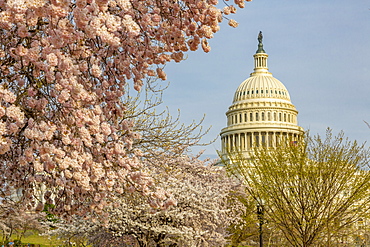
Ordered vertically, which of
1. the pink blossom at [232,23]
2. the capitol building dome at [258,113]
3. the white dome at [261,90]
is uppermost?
the white dome at [261,90]

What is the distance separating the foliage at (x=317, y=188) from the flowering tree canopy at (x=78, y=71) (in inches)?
695

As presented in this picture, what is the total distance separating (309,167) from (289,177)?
1047 millimetres

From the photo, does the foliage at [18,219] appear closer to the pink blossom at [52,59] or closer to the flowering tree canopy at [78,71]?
the flowering tree canopy at [78,71]

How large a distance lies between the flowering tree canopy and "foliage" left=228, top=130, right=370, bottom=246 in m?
17.6

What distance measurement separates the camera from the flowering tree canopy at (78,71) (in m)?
5.24

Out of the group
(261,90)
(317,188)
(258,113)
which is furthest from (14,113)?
(261,90)

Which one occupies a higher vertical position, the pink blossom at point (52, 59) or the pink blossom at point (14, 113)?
the pink blossom at point (52, 59)

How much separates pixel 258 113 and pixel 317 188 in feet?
293

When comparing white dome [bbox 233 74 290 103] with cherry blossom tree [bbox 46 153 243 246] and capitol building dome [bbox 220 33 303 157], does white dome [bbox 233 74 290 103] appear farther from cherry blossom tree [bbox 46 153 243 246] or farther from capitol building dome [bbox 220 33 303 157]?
cherry blossom tree [bbox 46 153 243 246]

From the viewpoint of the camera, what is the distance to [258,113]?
11294 cm

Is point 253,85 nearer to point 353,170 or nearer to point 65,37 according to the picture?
point 353,170

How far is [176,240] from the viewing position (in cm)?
1892

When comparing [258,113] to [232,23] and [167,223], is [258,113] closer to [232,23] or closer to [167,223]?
[167,223]

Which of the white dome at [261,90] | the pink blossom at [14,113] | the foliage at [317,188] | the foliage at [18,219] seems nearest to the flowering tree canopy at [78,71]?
the pink blossom at [14,113]
